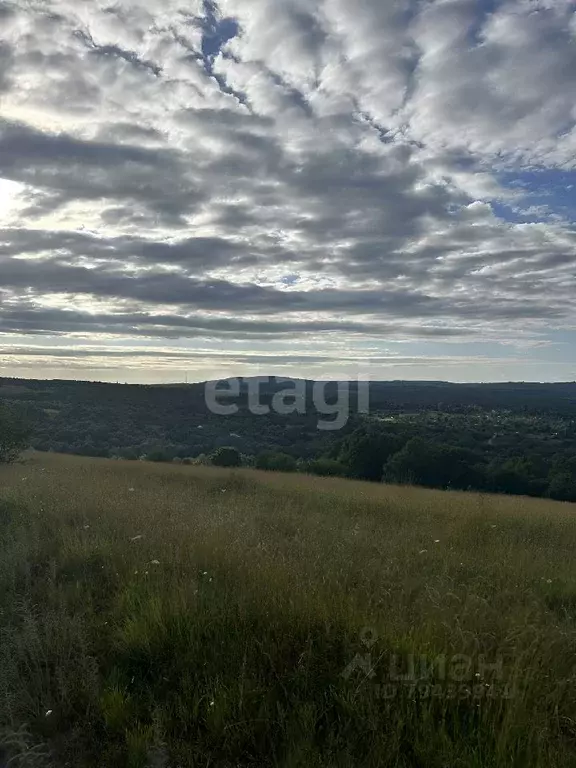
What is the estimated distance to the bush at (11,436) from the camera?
17.8 meters

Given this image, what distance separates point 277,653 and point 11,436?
1685cm

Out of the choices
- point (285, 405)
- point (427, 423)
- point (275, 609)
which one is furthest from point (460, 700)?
point (427, 423)

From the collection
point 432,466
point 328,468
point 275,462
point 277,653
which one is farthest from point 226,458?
point 277,653

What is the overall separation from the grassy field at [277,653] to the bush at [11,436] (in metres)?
12.8

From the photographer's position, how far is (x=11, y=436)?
713 inches

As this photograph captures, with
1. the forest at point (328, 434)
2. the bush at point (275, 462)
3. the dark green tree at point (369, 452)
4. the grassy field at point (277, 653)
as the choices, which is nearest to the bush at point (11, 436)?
the forest at point (328, 434)

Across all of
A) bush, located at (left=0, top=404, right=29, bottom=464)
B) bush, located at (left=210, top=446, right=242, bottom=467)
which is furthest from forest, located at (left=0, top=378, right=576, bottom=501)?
bush, located at (left=0, top=404, right=29, bottom=464)

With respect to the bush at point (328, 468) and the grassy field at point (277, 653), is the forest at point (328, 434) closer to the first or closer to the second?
the bush at point (328, 468)

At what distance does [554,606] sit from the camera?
4.94 meters

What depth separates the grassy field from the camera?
9.94 ft

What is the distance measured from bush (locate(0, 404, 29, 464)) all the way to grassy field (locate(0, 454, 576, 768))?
1278cm

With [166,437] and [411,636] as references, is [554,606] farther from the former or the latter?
[166,437]

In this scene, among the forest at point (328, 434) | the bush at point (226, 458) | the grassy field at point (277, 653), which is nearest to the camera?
the grassy field at point (277, 653)

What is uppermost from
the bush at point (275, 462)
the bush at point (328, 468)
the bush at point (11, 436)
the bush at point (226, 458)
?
the bush at point (11, 436)
